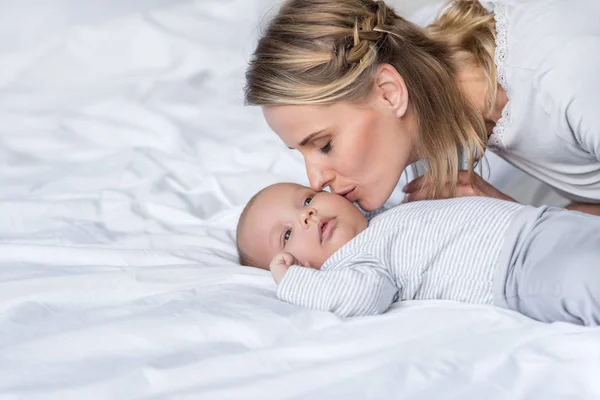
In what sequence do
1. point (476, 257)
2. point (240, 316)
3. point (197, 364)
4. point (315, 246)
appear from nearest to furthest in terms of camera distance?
point (197, 364), point (240, 316), point (476, 257), point (315, 246)

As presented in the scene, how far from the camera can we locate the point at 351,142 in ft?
5.22

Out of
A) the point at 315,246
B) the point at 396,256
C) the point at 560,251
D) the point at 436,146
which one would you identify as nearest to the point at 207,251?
the point at 315,246

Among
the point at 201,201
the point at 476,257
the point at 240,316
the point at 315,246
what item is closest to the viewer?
the point at 240,316

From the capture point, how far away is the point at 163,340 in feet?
3.83

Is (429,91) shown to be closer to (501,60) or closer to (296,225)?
(501,60)

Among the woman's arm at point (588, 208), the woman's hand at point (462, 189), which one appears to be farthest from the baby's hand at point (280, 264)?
the woman's arm at point (588, 208)

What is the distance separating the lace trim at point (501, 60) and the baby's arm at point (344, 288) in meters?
0.47

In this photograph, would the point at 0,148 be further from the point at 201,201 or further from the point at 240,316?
the point at 240,316

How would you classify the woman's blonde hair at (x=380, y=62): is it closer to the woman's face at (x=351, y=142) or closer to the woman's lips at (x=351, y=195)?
the woman's face at (x=351, y=142)

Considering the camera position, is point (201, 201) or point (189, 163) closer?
point (201, 201)

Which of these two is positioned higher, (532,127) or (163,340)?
(532,127)

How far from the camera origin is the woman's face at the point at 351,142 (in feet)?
5.18

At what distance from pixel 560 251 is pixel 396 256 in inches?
11.1

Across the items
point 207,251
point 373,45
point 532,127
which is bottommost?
point 207,251
